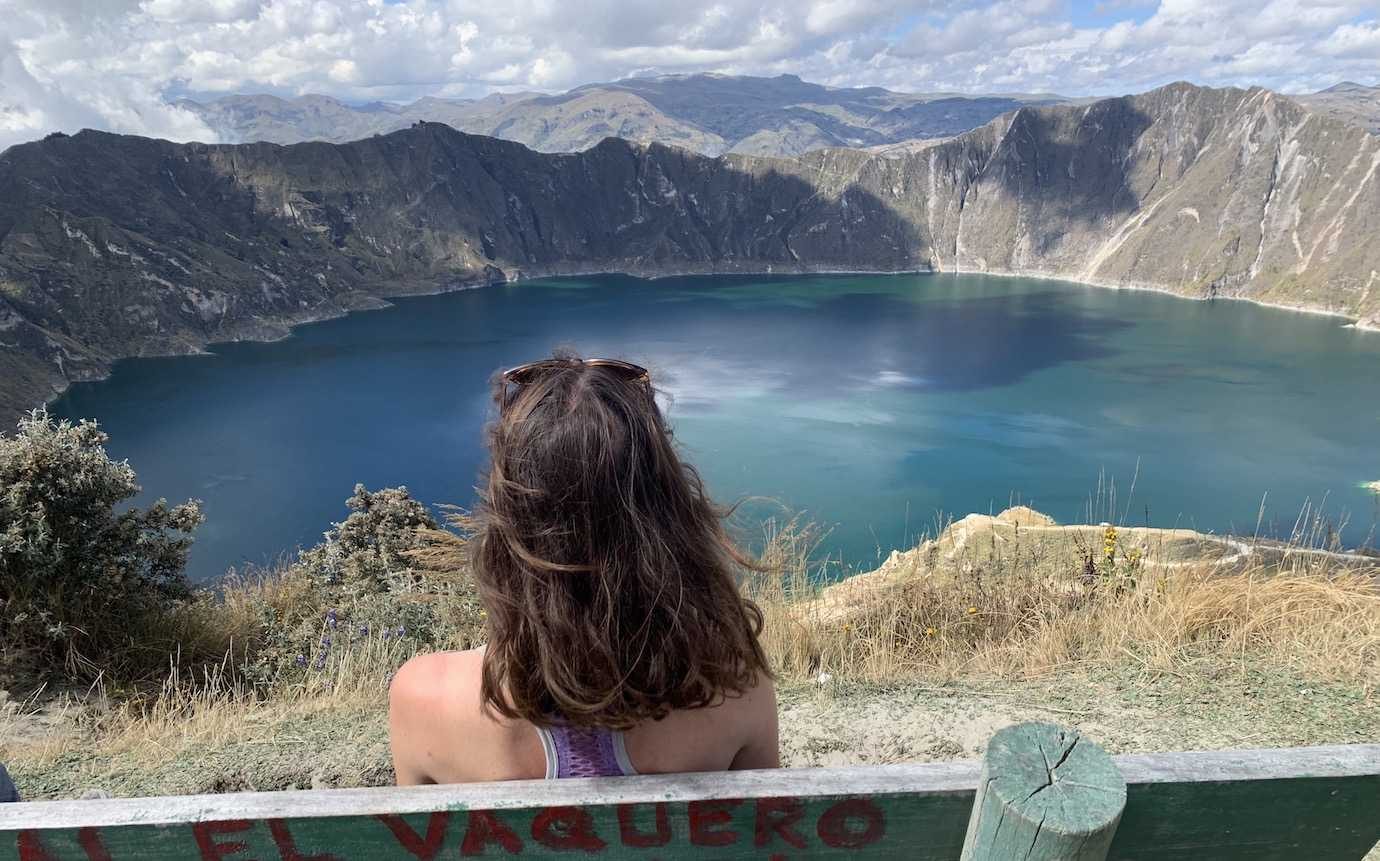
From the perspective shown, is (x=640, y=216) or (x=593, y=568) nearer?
(x=593, y=568)

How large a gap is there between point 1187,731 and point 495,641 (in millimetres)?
2602

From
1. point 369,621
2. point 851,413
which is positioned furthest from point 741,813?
point 851,413

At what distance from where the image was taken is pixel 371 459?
36.6m

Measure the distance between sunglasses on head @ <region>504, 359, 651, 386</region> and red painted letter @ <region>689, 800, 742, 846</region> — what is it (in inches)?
25.9

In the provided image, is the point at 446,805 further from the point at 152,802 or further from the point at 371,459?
the point at 371,459

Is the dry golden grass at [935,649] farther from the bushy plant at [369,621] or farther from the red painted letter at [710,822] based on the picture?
the red painted letter at [710,822]

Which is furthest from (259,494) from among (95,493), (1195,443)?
(1195,443)

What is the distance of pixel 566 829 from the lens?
1178mm

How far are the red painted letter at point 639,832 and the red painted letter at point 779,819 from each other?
13 centimetres

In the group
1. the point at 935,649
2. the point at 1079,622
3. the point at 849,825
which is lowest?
the point at 935,649

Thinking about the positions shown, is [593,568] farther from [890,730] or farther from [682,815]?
[890,730]

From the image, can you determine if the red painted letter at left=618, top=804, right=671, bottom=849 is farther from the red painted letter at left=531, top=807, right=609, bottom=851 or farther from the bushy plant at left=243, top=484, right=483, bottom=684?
the bushy plant at left=243, top=484, right=483, bottom=684

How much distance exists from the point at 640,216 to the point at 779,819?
131 m

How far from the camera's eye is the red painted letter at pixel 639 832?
1169 millimetres
